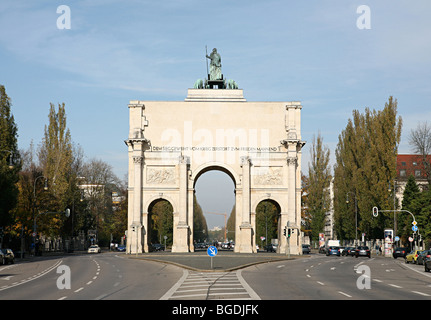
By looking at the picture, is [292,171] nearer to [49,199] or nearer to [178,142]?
[178,142]

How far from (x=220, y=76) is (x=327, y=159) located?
101 feet

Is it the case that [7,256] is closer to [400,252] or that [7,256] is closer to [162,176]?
[162,176]

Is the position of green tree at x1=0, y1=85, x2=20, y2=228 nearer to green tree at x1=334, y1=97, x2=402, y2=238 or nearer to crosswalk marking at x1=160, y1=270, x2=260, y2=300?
crosswalk marking at x1=160, y1=270, x2=260, y2=300

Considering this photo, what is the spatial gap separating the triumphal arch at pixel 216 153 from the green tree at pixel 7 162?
43.9 ft

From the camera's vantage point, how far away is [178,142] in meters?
73.2

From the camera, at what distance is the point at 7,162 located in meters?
62.7

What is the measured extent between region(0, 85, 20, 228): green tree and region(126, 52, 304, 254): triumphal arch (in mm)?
13374

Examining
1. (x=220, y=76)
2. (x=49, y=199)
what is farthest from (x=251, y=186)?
(x=49, y=199)

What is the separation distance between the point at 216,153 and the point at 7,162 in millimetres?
23270

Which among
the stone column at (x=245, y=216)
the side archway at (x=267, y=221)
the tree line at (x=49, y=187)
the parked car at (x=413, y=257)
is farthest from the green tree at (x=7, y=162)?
the side archway at (x=267, y=221)

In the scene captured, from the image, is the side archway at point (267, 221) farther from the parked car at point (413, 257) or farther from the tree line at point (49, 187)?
the parked car at point (413, 257)

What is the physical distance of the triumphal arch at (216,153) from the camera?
235 feet

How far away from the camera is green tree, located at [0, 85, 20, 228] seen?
2376 inches


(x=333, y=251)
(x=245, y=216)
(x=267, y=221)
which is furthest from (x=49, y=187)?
(x=267, y=221)
